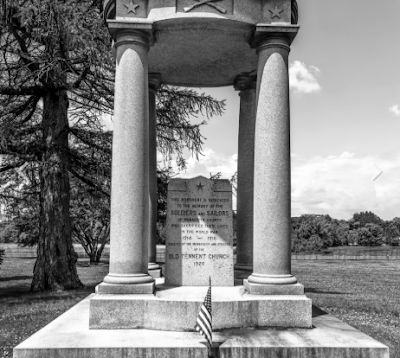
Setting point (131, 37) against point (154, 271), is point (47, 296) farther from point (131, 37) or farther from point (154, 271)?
point (131, 37)

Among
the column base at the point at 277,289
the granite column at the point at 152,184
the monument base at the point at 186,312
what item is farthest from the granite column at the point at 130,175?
the granite column at the point at 152,184

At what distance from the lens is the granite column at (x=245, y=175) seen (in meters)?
9.72

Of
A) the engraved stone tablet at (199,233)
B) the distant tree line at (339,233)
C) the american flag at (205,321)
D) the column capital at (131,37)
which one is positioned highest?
the column capital at (131,37)

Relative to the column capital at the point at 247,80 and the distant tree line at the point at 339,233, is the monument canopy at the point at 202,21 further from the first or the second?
the distant tree line at the point at 339,233

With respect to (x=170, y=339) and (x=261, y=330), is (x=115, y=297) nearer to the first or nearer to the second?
(x=170, y=339)

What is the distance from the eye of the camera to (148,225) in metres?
7.38

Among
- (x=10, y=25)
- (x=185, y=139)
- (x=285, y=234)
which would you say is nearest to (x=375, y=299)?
(x=185, y=139)

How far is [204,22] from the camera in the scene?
7523 millimetres

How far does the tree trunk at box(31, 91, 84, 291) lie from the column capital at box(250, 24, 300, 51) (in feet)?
37.0

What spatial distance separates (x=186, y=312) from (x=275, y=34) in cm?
476

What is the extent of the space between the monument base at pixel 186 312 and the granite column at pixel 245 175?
8.66 ft

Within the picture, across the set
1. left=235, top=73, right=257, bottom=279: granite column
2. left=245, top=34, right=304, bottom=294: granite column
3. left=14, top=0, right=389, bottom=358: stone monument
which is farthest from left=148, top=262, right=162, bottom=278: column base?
left=245, top=34, right=304, bottom=294: granite column

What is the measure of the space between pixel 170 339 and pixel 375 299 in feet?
39.0

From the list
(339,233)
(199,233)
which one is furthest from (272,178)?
(339,233)
